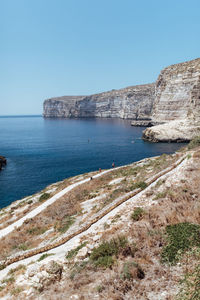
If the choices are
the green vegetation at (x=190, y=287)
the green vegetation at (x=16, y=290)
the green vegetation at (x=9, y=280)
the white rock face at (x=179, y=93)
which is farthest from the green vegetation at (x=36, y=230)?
the white rock face at (x=179, y=93)

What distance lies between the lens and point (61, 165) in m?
55.4

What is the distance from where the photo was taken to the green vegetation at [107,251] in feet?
30.6

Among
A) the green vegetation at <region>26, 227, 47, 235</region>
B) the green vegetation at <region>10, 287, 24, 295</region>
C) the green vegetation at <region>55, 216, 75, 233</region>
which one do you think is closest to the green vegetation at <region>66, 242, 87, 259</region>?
the green vegetation at <region>10, 287, 24, 295</region>

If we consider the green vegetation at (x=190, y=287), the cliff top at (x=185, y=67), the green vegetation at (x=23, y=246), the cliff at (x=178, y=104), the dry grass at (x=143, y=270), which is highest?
the cliff top at (x=185, y=67)

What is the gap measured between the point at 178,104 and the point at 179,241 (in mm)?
103171

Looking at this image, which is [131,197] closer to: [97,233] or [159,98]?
[97,233]

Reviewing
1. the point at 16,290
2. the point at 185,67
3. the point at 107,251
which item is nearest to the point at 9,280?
the point at 16,290

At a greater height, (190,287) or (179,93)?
(179,93)

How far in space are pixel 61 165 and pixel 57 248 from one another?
43.2 metres

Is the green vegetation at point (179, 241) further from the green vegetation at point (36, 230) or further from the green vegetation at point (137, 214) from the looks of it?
the green vegetation at point (36, 230)

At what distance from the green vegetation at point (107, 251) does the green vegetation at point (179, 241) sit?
2000 mm

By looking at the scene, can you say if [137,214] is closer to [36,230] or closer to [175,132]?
[36,230]

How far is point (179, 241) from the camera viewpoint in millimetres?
Answer: 9648

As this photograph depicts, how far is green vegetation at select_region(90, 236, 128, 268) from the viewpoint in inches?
367
